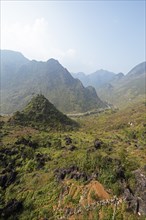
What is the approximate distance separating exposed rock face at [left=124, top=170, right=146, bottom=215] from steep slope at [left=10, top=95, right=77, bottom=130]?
85101mm

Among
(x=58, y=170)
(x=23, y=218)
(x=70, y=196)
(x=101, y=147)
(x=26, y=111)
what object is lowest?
(x=23, y=218)

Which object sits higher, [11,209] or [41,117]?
[41,117]

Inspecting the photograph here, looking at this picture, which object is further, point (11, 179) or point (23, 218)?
point (11, 179)

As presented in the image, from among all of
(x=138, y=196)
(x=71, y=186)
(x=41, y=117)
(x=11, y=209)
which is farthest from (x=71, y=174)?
(x=41, y=117)

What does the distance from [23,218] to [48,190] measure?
8.42 meters

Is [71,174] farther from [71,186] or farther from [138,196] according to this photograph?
[138,196]

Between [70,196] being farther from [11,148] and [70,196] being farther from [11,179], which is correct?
[11,148]

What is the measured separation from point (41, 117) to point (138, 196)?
103599 millimetres

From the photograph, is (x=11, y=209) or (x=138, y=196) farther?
(x=11, y=209)

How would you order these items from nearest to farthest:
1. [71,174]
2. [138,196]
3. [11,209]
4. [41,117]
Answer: [138,196], [11,209], [71,174], [41,117]

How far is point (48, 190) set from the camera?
54438mm

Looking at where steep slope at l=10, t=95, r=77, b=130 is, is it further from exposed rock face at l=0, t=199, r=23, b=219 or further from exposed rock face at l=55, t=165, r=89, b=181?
exposed rock face at l=0, t=199, r=23, b=219

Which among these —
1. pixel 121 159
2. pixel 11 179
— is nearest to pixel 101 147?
pixel 121 159

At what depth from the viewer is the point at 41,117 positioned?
144 meters
